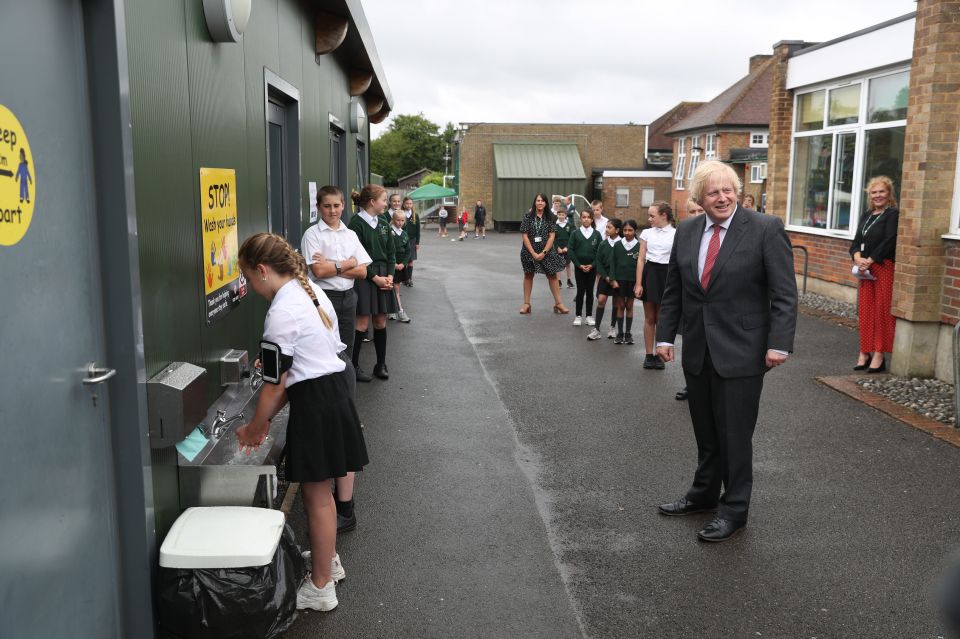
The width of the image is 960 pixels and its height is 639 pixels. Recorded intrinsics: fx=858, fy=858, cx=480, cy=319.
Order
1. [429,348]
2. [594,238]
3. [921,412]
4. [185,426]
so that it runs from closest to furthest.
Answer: [185,426]
[921,412]
[429,348]
[594,238]

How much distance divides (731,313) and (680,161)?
123 feet

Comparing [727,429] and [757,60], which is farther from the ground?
[757,60]

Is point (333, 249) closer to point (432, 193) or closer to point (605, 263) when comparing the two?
point (605, 263)

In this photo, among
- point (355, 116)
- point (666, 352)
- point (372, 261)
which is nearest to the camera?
point (666, 352)

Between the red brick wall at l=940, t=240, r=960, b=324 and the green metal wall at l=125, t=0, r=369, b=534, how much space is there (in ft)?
20.8

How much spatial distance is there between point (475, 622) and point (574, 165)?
136 feet

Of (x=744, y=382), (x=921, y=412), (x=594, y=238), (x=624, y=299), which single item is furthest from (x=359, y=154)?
(x=744, y=382)

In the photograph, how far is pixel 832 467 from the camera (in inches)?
232

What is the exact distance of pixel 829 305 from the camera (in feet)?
44.1

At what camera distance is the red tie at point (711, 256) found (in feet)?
15.3

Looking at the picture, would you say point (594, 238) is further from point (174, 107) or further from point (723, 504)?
point (174, 107)

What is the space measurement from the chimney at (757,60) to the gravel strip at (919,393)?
116 ft

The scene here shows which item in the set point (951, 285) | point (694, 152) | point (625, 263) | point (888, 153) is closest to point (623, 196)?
point (694, 152)

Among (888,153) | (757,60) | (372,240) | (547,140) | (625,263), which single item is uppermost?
(757,60)
